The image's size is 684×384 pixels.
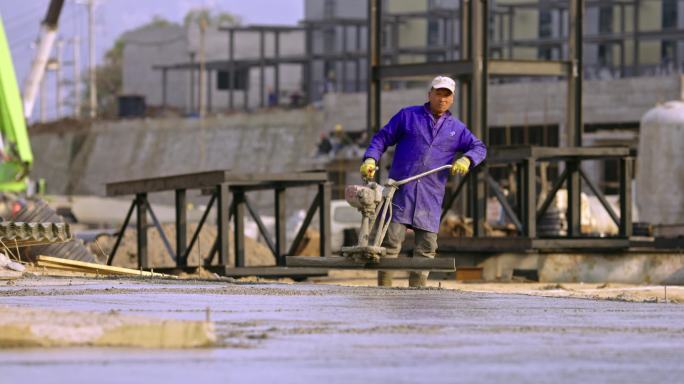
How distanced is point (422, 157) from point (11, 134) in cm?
3049

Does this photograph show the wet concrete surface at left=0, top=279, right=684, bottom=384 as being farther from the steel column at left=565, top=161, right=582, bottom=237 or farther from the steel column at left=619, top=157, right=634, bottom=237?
the steel column at left=565, top=161, right=582, bottom=237

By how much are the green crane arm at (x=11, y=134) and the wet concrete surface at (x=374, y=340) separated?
30.7m

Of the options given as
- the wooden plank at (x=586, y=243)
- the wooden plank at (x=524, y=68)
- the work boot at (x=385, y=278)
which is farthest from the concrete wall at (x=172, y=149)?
the work boot at (x=385, y=278)

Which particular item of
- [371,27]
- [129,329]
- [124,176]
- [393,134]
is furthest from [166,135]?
[129,329]

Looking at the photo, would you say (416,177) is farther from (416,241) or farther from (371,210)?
(416,241)

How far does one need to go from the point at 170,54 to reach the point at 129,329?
8228 centimetres

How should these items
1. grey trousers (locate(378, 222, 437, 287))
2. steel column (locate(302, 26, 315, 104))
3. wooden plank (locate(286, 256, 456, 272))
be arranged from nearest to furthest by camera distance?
wooden plank (locate(286, 256, 456, 272)) < grey trousers (locate(378, 222, 437, 287)) < steel column (locate(302, 26, 315, 104))

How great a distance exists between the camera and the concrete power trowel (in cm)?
1266

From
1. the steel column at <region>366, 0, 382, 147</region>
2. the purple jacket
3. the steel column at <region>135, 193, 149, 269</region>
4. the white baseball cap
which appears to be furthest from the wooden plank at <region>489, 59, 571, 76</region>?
the white baseball cap

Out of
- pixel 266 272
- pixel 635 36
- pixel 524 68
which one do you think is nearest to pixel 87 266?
pixel 266 272

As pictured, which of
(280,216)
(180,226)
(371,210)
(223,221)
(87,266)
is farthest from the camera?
→ (180,226)

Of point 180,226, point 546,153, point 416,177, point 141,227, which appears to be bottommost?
point 141,227

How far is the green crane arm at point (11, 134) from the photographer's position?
1615 inches

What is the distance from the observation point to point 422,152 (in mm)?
13117
